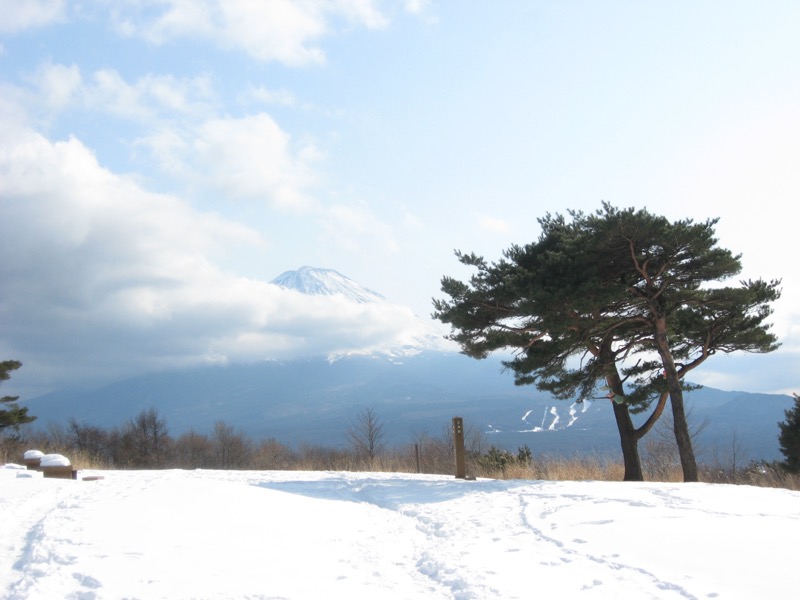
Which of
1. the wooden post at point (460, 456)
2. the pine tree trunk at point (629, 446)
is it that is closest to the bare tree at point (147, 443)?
the wooden post at point (460, 456)

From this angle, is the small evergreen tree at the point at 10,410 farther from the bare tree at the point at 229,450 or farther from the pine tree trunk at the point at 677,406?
the bare tree at the point at 229,450

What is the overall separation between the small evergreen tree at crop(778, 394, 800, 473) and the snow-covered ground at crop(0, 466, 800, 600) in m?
22.4

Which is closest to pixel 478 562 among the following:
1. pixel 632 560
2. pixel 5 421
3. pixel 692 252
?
pixel 632 560

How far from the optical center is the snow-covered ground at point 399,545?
4.90 meters

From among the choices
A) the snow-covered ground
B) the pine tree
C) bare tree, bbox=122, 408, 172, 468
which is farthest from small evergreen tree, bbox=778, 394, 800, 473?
bare tree, bbox=122, 408, 172, 468

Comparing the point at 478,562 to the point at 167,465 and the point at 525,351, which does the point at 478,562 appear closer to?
the point at 525,351

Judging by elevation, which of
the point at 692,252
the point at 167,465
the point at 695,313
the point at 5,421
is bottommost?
the point at 167,465

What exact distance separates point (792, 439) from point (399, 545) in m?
28.8

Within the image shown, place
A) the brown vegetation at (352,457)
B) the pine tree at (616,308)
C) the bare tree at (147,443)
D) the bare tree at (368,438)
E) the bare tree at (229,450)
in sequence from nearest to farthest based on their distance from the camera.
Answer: the pine tree at (616,308), the brown vegetation at (352,457), the bare tree at (368,438), the bare tree at (147,443), the bare tree at (229,450)

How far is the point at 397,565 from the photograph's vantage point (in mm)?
6047

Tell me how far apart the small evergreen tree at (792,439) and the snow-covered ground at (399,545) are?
22.4 metres

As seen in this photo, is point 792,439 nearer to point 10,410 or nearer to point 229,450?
point 10,410

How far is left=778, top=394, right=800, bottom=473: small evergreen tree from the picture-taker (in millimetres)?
28078

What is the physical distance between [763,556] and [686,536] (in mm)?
924
